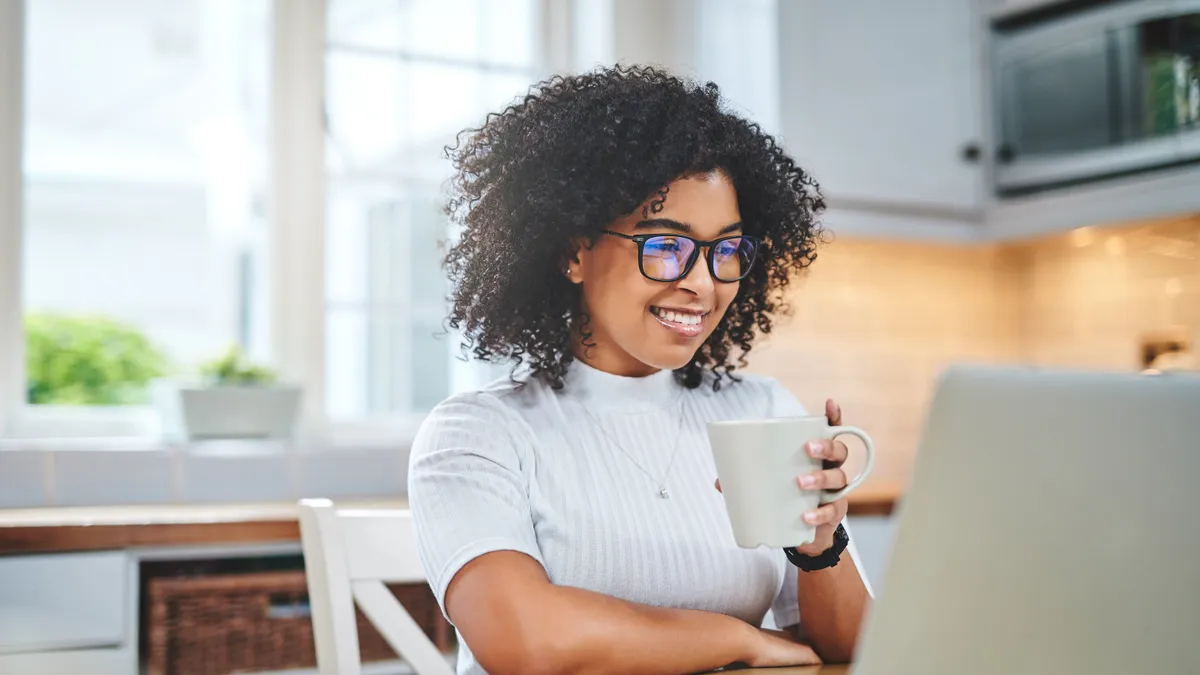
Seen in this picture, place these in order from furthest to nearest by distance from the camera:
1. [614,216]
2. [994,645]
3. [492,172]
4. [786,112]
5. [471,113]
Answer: [471,113] → [786,112] → [492,172] → [614,216] → [994,645]

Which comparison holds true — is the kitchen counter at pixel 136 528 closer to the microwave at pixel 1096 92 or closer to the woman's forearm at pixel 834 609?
the woman's forearm at pixel 834 609

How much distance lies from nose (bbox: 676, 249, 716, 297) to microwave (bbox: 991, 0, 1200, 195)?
170cm

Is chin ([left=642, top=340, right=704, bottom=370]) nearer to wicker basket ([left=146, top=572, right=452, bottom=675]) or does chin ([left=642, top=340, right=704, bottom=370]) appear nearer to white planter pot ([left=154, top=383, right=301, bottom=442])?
wicker basket ([left=146, top=572, right=452, bottom=675])

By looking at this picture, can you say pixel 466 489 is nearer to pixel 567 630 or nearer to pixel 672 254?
pixel 567 630

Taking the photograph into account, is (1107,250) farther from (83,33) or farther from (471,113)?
→ (83,33)

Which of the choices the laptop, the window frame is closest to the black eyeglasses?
the laptop

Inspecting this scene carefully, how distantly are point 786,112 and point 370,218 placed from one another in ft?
3.25

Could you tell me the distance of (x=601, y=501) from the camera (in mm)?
1171

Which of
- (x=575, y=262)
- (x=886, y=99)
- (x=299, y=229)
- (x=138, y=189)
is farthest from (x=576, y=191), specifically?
(x=138, y=189)

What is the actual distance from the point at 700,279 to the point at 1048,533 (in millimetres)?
626

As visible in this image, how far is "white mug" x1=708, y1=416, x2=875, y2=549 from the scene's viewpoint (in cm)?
76

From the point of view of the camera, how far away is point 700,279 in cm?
111

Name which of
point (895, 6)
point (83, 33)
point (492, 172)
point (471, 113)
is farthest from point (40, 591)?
point (83, 33)

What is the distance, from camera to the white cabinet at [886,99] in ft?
8.50
